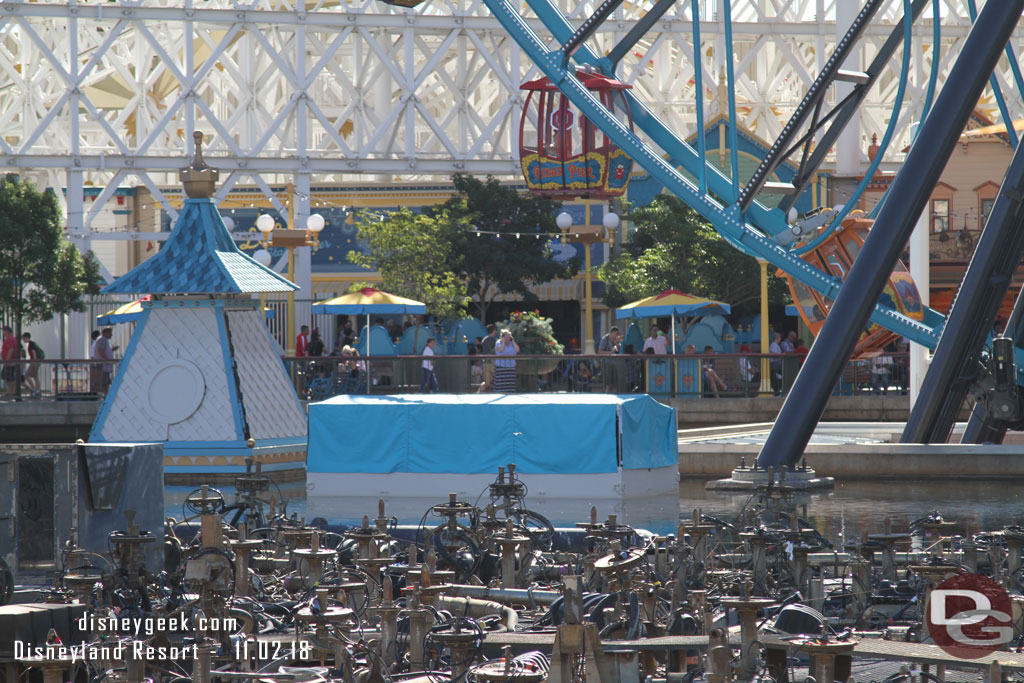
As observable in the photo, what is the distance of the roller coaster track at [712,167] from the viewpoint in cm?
2133

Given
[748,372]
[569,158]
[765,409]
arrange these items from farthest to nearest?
[748,372], [765,409], [569,158]

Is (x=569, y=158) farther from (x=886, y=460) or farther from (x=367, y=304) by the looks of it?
(x=367, y=304)

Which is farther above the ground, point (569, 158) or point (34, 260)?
point (569, 158)

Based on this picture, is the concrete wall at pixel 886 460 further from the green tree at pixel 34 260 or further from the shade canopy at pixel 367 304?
the green tree at pixel 34 260

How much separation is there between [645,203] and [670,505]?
28551 mm

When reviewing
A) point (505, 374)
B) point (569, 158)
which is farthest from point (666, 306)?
point (569, 158)

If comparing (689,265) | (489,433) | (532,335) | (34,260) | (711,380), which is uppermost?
(689,265)

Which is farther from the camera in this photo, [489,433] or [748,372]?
[748,372]

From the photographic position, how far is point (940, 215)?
4438 centimetres

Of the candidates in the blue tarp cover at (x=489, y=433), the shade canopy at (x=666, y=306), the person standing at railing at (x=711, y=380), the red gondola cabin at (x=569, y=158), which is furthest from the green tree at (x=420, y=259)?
the blue tarp cover at (x=489, y=433)

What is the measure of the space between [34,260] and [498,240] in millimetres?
14235

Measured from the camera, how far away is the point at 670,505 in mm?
19797

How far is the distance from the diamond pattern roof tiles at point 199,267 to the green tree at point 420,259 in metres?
16.4

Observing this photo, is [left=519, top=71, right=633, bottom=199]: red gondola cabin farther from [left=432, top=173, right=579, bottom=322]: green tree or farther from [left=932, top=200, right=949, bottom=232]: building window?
[left=932, top=200, right=949, bottom=232]: building window
